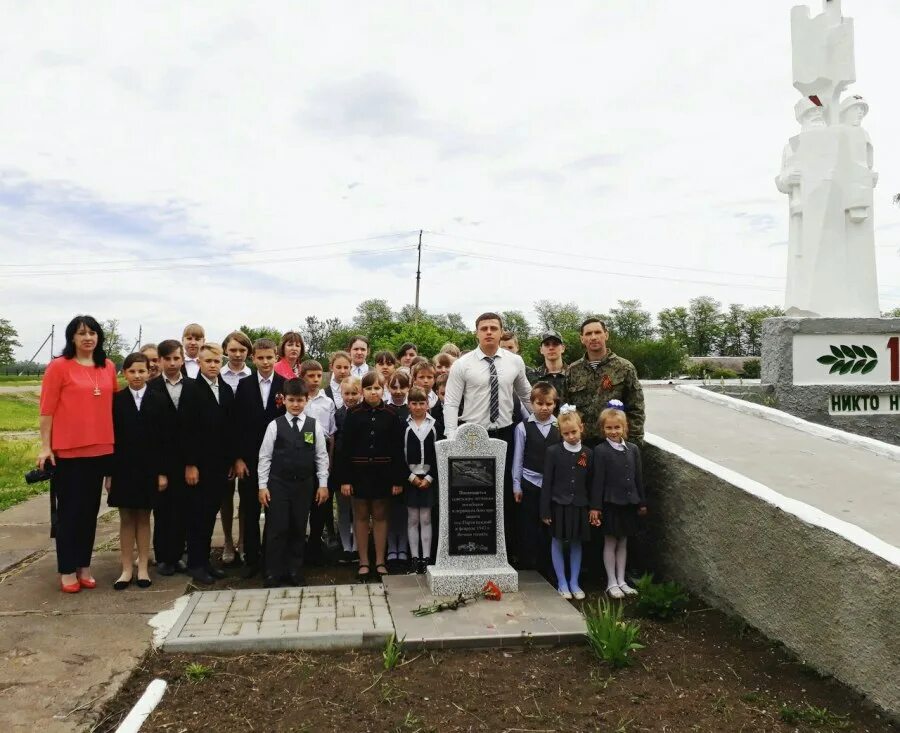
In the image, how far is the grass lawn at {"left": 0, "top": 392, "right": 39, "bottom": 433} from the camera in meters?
19.2

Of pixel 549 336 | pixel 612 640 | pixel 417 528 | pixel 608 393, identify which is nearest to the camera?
pixel 612 640

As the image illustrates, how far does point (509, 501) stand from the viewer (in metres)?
6.08

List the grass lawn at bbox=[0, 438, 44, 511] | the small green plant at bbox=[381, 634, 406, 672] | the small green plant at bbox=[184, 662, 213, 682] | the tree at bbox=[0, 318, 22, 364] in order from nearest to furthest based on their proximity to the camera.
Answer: the small green plant at bbox=[184, 662, 213, 682] → the small green plant at bbox=[381, 634, 406, 672] → the grass lawn at bbox=[0, 438, 44, 511] → the tree at bbox=[0, 318, 22, 364]

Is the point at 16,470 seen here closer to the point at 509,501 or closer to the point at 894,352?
the point at 509,501

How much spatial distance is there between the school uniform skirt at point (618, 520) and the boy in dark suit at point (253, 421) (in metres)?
2.71

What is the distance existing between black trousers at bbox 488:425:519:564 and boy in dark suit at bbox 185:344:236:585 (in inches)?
84.8

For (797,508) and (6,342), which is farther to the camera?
(6,342)

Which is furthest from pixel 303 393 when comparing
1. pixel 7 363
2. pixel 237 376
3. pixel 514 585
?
pixel 7 363

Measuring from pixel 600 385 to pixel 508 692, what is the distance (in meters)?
2.75

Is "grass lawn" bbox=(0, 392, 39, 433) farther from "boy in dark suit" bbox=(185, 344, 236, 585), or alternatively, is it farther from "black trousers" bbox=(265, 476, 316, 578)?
"black trousers" bbox=(265, 476, 316, 578)

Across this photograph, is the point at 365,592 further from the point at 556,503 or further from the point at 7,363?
the point at 7,363

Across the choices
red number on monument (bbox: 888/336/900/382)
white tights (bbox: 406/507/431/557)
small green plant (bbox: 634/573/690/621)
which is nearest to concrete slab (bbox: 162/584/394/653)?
white tights (bbox: 406/507/431/557)

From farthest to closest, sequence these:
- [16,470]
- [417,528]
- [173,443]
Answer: [16,470], [417,528], [173,443]

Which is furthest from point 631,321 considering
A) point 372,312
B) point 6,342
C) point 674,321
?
point 6,342
